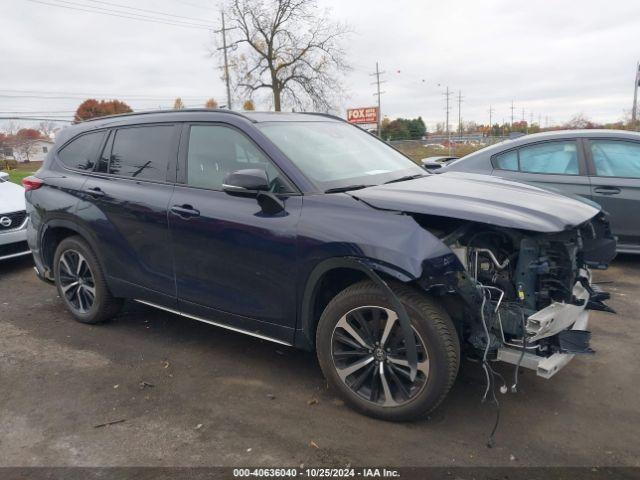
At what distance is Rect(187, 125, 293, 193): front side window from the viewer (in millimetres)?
3671

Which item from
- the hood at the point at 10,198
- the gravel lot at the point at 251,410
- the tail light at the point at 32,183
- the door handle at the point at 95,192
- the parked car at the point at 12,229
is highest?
the tail light at the point at 32,183

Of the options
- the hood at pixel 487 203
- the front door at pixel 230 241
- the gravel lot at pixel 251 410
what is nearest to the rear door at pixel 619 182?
the gravel lot at pixel 251 410

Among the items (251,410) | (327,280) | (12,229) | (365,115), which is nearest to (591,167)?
(327,280)

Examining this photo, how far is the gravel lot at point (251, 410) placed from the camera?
9.34ft

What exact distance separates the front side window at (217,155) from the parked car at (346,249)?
0.01m

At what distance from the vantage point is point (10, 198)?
7242 millimetres

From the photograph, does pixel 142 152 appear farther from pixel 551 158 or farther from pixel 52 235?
pixel 551 158

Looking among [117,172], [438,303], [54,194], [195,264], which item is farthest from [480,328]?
[54,194]

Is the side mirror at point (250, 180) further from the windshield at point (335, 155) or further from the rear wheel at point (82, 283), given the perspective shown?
the rear wheel at point (82, 283)

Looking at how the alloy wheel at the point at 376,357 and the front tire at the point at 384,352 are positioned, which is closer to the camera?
the front tire at the point at 384,352

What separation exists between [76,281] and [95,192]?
93 cm

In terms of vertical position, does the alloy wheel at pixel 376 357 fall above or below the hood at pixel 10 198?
below

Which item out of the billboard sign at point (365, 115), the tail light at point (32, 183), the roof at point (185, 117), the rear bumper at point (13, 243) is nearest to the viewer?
the roof at point (185, 117)

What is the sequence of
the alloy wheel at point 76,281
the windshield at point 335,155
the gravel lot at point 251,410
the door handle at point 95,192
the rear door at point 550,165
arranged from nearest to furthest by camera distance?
the gravel lot at point 251,410 < the windshield at point 335,155 < the door handle at point 95,192 < the alloy wheel at point 76,281 < the rear door at point 550,165
